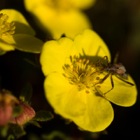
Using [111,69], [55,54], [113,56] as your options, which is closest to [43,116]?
[55,54]

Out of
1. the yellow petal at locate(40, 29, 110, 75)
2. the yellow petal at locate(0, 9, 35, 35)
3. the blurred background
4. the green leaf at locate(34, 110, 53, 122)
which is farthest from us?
the blurred background

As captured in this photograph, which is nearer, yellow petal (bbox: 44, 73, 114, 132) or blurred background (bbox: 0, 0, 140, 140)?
yellow petal (bbox: 44, 73, 114, 132)

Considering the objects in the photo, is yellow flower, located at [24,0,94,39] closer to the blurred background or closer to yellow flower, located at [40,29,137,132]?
the blurred background

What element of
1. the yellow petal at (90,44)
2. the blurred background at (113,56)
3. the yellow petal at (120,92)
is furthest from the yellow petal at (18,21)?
the yellow petal at (120,92)

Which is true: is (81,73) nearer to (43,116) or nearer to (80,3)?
(43,116)

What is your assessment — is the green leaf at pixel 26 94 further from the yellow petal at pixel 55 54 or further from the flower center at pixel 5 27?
the flower center at pixel 5 27

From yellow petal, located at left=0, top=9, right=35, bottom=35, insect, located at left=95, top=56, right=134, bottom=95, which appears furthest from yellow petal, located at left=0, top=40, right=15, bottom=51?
insect, located at left=95, top=56, right=134, bottom=95

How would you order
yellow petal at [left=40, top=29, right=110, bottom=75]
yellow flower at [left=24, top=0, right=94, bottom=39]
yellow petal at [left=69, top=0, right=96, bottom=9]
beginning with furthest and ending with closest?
1. yellow petal at [left=69, top=0, right=96, bottom=9]
2. yellow flower at [left=24, top=0, right=94, bottom=39]
3. yellow petal at [left=40, top=29, right=110, bottom=75]
